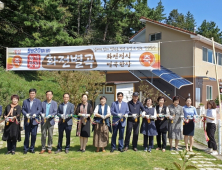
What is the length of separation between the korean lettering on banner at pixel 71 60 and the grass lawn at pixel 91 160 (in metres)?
4.16

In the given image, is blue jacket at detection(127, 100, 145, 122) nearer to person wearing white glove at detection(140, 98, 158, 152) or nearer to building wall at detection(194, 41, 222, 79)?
person wearing white glove at detection(140, 98, 158, 152)

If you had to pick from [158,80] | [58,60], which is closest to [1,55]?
[58,60]

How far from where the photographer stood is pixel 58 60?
9.90 m

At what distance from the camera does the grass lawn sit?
513cm

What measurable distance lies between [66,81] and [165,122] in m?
7.14

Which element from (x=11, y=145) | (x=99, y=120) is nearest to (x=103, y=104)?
(x=99, y=120)

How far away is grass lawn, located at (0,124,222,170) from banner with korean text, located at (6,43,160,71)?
3938 mm

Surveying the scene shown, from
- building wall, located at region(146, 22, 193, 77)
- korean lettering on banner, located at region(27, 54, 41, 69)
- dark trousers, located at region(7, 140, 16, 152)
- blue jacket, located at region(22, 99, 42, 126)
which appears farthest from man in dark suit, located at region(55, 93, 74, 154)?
building wall, located at region(146, 22, 193, 77)

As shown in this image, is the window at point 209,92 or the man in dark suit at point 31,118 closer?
the man in dark suit at point 31,118

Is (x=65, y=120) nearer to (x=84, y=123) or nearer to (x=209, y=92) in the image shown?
(x=84, y=123)

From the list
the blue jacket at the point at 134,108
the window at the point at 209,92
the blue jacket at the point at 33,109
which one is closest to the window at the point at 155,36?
the window at the point at 209,92

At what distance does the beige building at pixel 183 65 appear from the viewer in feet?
52.1

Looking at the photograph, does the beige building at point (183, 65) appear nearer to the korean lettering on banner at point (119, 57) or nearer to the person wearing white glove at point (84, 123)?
the korean lettering on banner at point (119, 57)

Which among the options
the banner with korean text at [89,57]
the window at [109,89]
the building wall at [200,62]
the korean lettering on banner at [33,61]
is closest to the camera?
the banner with korean text at [89,57]
